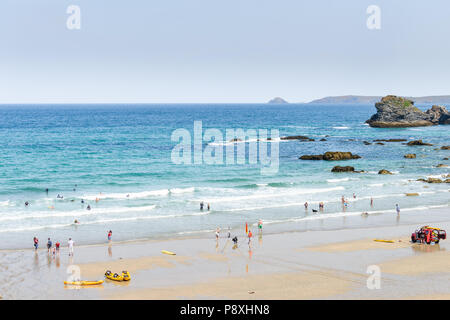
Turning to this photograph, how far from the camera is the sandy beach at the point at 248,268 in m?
26.5

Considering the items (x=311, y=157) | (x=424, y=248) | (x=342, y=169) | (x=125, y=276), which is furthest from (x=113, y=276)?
(x=311, y=157)

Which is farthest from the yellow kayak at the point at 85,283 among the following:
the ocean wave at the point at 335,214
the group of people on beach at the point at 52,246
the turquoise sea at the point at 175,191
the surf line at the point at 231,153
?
the surf line at the point at 231,153

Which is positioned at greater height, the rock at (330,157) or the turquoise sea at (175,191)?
the rock at (330,157)

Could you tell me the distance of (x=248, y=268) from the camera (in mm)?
30781

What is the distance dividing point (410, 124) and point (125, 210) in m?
116

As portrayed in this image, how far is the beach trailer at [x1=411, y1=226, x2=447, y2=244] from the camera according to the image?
35.8 m

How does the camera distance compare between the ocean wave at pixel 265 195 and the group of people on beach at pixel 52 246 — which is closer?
the group of people on beach at pixel 52 246

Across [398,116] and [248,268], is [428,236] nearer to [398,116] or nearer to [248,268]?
[248,268]

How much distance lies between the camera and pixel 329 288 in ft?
88.5

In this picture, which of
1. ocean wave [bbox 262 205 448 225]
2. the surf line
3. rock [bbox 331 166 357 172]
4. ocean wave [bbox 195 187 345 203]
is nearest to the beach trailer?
ocean wave [bbox 262 205 448 225]

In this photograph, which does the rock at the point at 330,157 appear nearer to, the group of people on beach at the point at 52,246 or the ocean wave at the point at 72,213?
the ocean wave at the point at 72,213

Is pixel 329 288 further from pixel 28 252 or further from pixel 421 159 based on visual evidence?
pixel 421 159

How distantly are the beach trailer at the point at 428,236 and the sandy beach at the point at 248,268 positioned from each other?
0.47 m
